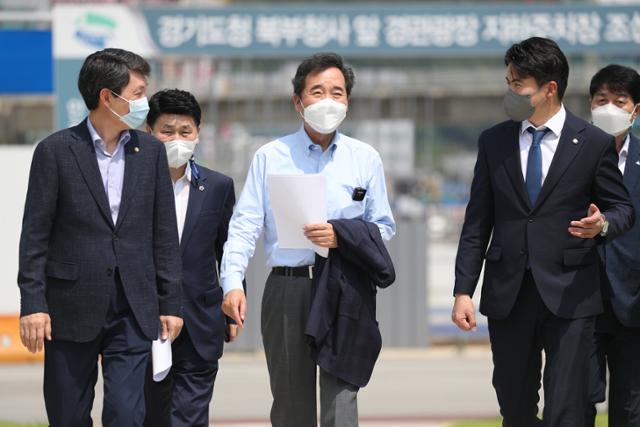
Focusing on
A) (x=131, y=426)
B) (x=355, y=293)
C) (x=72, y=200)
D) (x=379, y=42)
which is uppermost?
(x=379, y=42)

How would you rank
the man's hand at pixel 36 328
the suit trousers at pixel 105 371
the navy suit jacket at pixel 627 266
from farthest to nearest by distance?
the navy suit jacket at pixel 627 266, the suit trousers at pixel 105 371, the man's hand at pixel 36 328

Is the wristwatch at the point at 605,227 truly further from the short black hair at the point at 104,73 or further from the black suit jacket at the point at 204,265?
the short black hair at the point at 104,73

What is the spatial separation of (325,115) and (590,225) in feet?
4.25

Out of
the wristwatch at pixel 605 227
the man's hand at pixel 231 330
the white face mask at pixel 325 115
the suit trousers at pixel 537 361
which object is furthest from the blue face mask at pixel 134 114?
the wristwatch at pixel 605 227

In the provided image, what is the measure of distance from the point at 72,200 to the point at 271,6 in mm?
8315

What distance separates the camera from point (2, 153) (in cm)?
1175

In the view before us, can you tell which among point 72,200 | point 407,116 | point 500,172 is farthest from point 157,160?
point 407,116

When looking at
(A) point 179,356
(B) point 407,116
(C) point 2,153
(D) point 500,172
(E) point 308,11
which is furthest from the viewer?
(B) point 407,116

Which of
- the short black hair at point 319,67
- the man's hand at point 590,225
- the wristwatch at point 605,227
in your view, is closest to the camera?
the man's hand at point 590,225

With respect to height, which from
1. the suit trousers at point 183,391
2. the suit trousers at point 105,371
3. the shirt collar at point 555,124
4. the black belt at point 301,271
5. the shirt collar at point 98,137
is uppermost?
the shirt collar at point 555,124

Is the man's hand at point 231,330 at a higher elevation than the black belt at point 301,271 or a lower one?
lower

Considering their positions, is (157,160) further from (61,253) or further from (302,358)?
(302,358)

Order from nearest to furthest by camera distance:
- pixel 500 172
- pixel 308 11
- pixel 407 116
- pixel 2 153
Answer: pixel 500 172, pixel 2 153, pixel 308 11, pixel 407 116

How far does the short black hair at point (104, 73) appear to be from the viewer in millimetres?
5457
